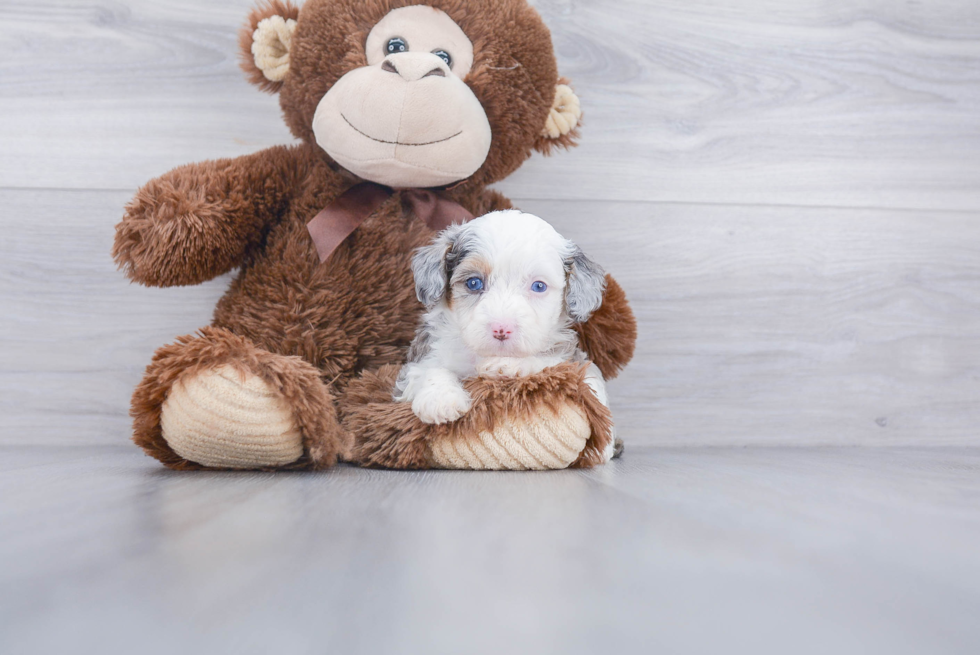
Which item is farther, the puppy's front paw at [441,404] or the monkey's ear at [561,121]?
the monkey's ear at [561,121]

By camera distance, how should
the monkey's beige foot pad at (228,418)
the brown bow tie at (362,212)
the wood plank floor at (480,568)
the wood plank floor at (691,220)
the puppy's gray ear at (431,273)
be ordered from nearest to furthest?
1. the wood plank floor at (480,568)
2. the monkey's beige foot pad at (228,418)
3. the puppy's gray ear at (431,273)
4. the brown bow tie at (362,212)
5. the wood plank floor at (691,220)

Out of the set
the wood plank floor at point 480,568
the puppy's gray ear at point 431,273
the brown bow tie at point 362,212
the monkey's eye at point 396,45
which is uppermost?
the monkey's eye at point 396,45

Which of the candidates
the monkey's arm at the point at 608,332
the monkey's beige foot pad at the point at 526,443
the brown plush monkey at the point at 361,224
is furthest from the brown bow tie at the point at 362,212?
the monkey's beige foot pad at the point at 526,443

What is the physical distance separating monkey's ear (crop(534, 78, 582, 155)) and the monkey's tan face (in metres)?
0.13

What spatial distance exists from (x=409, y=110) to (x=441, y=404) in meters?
0.40

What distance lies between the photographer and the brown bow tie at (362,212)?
1.04m

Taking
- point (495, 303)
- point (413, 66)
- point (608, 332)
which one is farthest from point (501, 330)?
point (413, 66)

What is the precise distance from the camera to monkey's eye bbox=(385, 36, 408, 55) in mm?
1013

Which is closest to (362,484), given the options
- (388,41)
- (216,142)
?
(388,41)

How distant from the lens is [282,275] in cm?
106

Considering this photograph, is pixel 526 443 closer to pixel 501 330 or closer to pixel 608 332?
pixel 501 330

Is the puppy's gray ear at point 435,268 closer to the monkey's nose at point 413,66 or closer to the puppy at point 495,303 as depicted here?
the puppy at point 495,303

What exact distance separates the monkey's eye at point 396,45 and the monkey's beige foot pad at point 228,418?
0.53m

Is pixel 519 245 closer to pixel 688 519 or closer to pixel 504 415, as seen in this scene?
pixel 504 415
